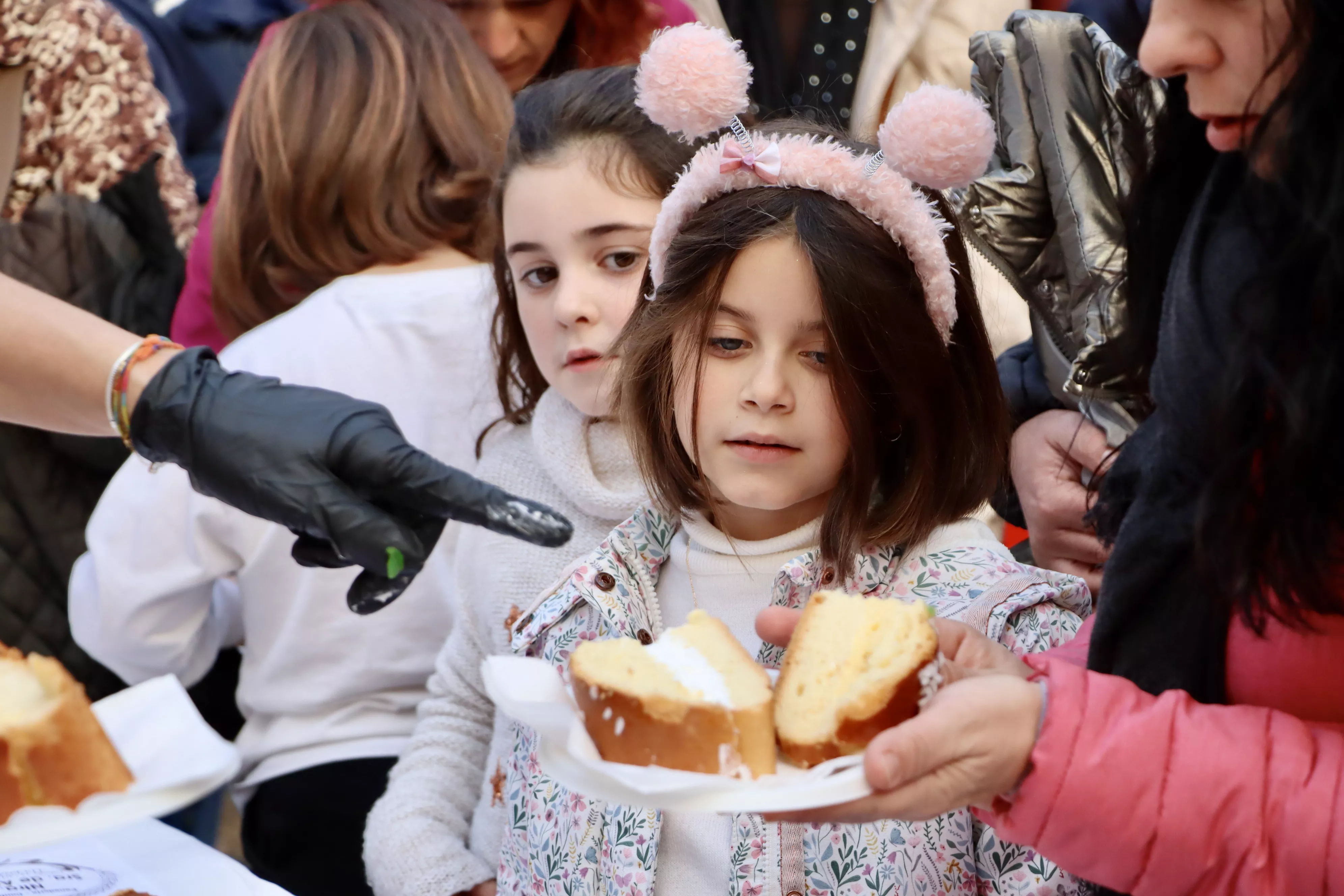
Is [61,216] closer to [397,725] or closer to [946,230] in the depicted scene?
[397,725]

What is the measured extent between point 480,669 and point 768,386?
70 cm

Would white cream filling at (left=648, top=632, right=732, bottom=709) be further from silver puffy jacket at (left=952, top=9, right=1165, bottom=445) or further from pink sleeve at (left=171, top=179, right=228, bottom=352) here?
pink sleeve at (left=171, top=179, right=228, bottom=352)

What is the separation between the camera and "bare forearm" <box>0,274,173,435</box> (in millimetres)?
1662

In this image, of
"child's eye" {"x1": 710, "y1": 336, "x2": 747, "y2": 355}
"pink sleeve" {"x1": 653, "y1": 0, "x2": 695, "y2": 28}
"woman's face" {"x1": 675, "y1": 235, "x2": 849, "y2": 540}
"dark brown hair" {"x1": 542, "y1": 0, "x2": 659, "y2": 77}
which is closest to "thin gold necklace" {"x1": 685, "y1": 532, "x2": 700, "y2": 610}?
"woman's face" {"x1": 675, "y1": 235, "x2": 849, "y2": 540}

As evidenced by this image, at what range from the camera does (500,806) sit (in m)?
1.88

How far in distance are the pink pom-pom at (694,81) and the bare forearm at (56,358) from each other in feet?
2.32

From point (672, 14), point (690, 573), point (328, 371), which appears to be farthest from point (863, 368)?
point (672, 14)

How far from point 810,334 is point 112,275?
1.75m

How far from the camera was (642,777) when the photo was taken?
3.59 ft

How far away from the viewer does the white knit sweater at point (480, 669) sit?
6.13ft

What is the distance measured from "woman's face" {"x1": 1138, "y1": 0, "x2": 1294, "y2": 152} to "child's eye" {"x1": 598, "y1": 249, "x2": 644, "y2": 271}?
968mm

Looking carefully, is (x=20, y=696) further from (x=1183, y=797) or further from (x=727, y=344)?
(x=1183, y=797)

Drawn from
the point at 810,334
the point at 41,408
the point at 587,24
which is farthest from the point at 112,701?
the point at 587,24

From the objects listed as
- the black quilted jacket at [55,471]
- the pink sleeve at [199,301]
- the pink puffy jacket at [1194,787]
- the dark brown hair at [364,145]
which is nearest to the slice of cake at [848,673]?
the pink puffy jacket at [1194,787]
